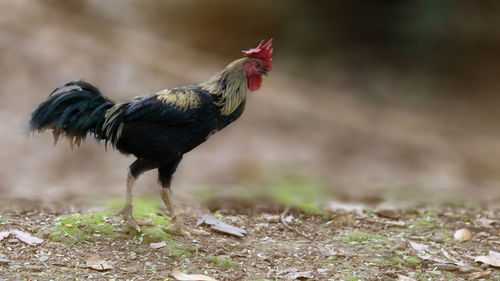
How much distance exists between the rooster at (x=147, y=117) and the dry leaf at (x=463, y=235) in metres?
2.02

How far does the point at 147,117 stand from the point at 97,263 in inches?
39.6

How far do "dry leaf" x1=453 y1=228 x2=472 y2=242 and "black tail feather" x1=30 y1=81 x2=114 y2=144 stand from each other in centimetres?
283

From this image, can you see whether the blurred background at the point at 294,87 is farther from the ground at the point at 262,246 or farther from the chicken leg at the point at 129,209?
the chicken leg at the point at 129,209

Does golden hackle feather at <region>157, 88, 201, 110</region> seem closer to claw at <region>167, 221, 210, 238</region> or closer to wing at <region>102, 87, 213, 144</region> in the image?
wing at <region>102, 87, 213, 144</region>

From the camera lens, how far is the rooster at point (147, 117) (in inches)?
155

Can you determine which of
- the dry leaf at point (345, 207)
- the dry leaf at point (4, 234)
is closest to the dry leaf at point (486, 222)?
the dry leaf at point (345, 207)

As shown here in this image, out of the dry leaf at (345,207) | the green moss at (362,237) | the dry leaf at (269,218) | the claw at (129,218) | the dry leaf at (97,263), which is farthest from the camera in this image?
the dry leaf at (345,207)

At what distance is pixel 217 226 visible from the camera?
14.8 ft

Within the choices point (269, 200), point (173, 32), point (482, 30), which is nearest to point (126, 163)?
point (269, 200)

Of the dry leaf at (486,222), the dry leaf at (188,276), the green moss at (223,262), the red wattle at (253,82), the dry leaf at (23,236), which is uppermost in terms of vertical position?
the dry leaf at (486,222)

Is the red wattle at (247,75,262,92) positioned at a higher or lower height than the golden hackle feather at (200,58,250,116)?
higher

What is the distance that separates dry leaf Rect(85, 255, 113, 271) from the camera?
356 cm

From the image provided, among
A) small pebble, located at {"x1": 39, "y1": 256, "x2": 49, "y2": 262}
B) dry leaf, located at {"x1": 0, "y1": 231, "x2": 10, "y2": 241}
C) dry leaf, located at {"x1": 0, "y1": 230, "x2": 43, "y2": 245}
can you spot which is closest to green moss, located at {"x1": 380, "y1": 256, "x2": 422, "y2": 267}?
small pebble, located at {"x1": 39, "y1": 256, "x2": 49, "y2": 262}

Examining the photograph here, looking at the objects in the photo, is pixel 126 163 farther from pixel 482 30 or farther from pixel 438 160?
pixel 482 30
